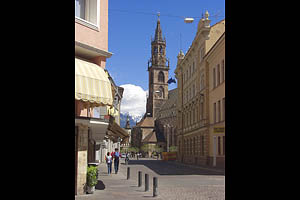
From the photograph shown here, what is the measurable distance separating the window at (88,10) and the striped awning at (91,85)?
189 cm

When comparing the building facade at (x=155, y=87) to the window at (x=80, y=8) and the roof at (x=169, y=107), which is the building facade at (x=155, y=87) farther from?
the window at (x=80, y=8)

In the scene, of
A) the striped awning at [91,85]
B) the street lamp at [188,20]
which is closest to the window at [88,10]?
the striped awning at [91,85]

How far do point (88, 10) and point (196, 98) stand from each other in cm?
3333

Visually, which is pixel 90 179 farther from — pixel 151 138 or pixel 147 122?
pixel 147 122

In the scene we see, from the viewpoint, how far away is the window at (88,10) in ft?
45.0

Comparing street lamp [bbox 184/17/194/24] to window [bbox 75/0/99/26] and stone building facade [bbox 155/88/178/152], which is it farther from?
stone building facade [bbox 155/88/178/152]

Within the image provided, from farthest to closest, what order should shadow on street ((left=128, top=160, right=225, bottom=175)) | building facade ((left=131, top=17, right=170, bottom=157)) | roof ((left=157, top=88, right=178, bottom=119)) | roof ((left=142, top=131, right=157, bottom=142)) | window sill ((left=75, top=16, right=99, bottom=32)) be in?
building facade ((left=131, top=17, right=170, bottom=157)) → roof ((left=142, top=131, right=157, bottom=142)) → roof ((left=157, top=88, right=178, bottom=119)) → shadow on street ((left=128, top=160, right=225, bottom=175)) → window sill ((left=75, top=16, right=99, bottom=32))

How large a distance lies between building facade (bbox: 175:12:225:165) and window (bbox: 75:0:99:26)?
91.9 ft

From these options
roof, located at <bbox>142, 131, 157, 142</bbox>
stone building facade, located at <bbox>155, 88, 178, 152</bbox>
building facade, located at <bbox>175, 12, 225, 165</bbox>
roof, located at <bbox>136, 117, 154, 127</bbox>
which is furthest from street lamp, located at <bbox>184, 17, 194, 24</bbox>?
roof, located at <bbox>136, 117, 154, 127</bbox>

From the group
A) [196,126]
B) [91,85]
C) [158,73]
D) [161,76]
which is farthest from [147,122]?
[91,85]

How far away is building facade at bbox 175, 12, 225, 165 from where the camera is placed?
41406mm
